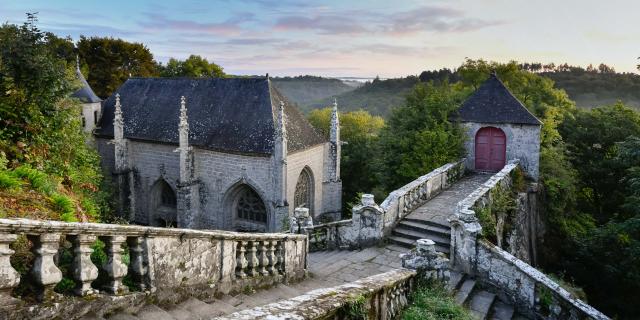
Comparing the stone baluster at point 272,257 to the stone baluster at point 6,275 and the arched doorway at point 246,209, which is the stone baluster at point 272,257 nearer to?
the stone baluster at point 6,275

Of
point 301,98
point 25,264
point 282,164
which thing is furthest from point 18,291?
point 301,98

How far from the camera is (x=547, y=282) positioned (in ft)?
30.5

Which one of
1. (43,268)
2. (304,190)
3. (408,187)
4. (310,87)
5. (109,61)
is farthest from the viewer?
(310,87)

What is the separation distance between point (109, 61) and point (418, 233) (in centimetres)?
3884

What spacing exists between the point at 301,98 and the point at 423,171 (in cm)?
8044

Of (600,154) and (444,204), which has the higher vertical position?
(600,154)

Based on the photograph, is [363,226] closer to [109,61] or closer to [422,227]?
[422,227]

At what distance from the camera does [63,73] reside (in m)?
11.9

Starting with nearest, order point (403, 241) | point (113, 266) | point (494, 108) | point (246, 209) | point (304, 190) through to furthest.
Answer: point (113, 266) < point (403, 241) < point (494, 108) < point (246, 209) < point (304, 190)

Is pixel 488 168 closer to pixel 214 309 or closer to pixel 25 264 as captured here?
pixel 214 309

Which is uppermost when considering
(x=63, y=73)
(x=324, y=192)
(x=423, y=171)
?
(x=63, y=73)

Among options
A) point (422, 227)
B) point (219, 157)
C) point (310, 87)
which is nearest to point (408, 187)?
point (422, 227)

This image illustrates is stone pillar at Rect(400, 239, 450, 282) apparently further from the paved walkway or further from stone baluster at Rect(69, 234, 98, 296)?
the paved walkway

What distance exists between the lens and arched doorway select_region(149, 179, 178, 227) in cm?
2481
